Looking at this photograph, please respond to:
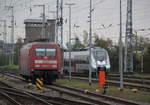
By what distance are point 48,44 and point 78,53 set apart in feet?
61.4

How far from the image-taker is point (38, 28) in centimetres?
9494

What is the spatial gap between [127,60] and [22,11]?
14.6 meters

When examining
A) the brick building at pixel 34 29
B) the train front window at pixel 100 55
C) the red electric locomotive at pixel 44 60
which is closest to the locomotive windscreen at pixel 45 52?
the red electric locomotive at pixel 44 60

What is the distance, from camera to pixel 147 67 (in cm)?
5300

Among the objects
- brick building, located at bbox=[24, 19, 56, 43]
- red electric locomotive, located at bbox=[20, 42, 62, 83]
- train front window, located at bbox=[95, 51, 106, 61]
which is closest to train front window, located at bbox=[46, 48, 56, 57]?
red electric locomotive, located at bbox=[20, 42, 62, 83]

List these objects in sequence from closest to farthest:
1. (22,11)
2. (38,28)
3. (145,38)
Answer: (22,11)
(145,38)
(38,28)

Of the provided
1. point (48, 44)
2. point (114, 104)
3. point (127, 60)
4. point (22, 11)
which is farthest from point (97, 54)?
point (114, 104)

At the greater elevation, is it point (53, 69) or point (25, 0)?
point (25, 0)

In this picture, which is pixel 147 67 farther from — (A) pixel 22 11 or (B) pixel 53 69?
(B) pixel 53 69

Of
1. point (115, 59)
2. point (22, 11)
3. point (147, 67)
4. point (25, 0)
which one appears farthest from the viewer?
point (115, 59)

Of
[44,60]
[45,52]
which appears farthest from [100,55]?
[44,60]

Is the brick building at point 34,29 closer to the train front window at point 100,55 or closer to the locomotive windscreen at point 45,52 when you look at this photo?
the train front window at point 100,55

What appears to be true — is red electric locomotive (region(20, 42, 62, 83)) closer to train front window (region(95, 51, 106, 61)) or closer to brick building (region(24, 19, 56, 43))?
train front window (region(95, 51, 106, 61))

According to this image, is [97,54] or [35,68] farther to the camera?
[97,54]
